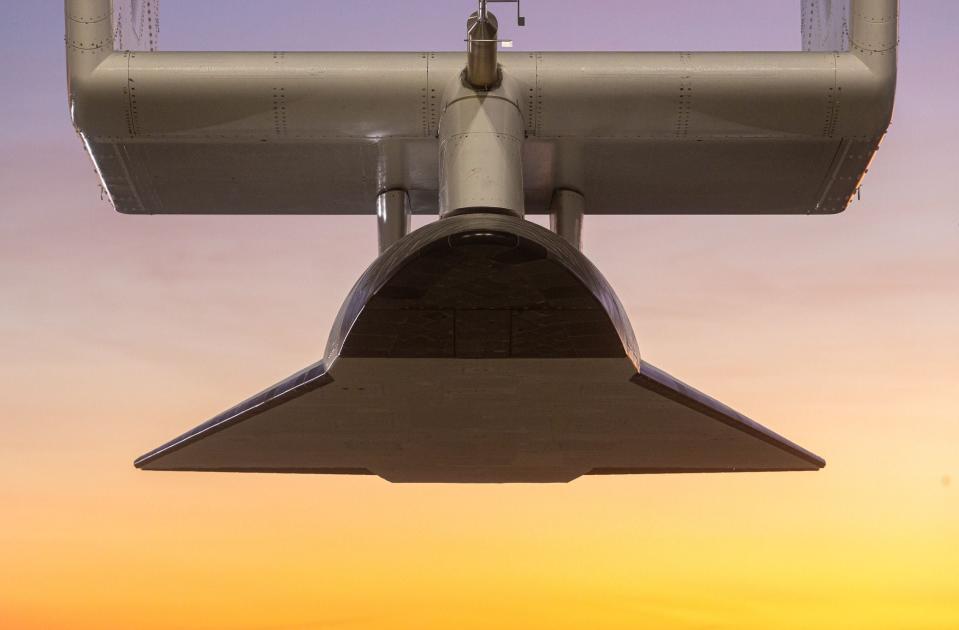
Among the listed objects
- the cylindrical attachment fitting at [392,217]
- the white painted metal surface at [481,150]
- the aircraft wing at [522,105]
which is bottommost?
the white painted metal surface at [481,150]

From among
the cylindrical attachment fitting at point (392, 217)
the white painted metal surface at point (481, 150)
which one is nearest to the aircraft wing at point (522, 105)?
the cylindrical attachment fitting at point (392, 217)

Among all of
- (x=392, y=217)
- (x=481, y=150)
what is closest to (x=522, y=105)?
(x=481, y=150)

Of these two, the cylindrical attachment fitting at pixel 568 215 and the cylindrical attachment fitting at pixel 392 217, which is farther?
the cylindrical attachment fitting at pixel 568 215

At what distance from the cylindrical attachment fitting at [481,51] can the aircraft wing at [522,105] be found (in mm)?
1006

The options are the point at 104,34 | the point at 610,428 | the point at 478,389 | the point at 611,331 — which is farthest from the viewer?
the point at 104,34

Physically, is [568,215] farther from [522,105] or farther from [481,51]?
[481,51]

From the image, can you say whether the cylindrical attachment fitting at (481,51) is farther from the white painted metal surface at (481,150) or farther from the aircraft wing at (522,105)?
the aircraft wing at (522,105)

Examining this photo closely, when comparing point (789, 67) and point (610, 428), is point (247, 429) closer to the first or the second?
point (610, 428)

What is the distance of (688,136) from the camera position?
741 inches

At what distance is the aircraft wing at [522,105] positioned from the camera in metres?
18.2

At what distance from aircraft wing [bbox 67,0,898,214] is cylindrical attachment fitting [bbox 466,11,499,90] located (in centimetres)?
101

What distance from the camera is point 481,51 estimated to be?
16.2m

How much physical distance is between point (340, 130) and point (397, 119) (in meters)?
0.93

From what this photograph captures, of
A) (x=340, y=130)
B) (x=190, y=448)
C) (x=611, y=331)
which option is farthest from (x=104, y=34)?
(x=611, y=331)
